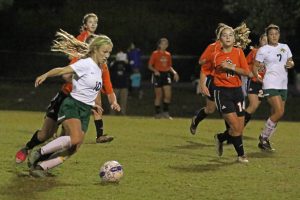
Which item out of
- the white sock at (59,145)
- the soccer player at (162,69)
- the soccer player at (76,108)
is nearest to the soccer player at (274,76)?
the soccer player at (76,108)

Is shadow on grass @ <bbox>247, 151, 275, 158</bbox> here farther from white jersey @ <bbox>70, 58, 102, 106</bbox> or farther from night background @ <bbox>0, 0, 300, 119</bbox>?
night background @ <bbox>0, 0, 300, 119</bbox>

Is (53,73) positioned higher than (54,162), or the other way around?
(53,73)

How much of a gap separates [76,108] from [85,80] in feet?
1.25

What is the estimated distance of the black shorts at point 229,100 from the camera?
39.1 ft

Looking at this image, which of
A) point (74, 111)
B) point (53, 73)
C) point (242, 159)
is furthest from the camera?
point (242, 159)

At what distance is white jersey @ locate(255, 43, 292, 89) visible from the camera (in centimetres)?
1401

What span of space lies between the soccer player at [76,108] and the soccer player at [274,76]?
4630 millimetres

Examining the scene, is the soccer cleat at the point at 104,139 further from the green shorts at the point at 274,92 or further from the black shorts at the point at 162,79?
the black shorts at the point at 162,79

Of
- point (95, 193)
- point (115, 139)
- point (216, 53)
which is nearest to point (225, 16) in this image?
point (115, 139)

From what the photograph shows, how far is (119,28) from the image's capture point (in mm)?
45250

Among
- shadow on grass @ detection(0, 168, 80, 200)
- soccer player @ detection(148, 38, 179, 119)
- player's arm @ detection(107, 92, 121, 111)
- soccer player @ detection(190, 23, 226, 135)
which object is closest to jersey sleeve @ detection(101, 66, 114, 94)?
player's arm @ detection(107, 92, 121, 111)

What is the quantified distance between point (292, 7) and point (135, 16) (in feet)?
50.9

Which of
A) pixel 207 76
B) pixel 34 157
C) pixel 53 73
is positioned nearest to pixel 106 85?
pixel 207 76

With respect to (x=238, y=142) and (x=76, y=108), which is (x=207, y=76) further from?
(x=76, y=108)
